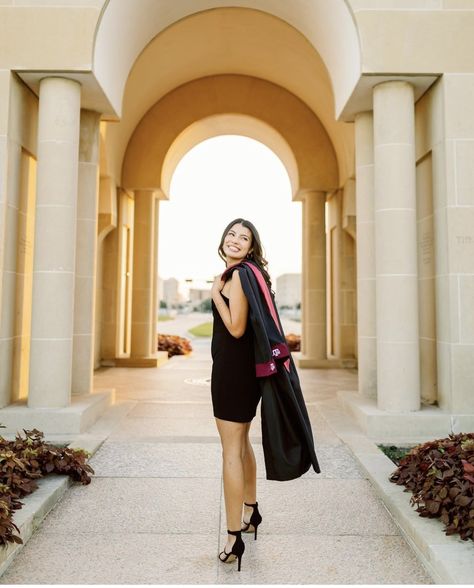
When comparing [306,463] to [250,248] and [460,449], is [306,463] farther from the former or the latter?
[460,449]

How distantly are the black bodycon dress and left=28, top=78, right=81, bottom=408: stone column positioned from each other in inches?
141

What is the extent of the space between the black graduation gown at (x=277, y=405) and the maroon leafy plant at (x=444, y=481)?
1150mm

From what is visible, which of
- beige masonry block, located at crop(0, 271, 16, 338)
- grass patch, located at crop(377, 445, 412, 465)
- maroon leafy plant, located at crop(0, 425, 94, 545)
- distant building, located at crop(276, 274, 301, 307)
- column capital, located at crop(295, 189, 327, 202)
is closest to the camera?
maroon leafy plant, located at crop(0, 425, 94, 545)

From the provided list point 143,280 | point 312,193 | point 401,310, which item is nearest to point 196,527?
point 401,310

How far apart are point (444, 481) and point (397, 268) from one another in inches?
120

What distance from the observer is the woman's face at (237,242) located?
3.26 m

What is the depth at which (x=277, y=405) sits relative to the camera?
3010 mm

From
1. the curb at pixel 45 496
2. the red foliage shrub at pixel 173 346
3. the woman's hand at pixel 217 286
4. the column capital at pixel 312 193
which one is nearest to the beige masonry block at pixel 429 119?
the woman's hand at pixel 217 286

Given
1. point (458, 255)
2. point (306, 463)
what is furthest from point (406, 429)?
point (306, 463)

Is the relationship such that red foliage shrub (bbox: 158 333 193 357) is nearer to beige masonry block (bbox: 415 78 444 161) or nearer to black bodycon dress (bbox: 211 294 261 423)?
beige masonry block (bbox: 415 78 444 161)

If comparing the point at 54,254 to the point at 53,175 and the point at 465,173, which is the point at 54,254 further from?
the point at 465,173

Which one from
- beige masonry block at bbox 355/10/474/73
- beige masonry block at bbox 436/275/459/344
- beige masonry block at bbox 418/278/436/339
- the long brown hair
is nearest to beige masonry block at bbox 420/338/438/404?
beige masonry block at bbox 418/278/436/339

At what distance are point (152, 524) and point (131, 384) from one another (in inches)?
247

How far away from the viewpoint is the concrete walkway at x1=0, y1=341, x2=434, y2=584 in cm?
300
